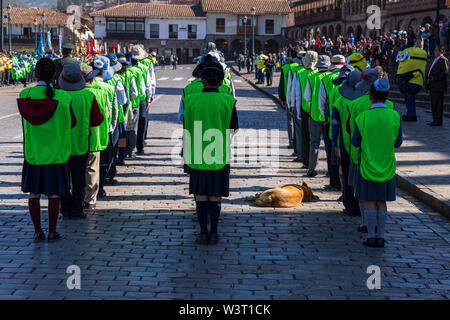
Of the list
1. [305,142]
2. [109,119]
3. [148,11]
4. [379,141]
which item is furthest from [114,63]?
[148,11]

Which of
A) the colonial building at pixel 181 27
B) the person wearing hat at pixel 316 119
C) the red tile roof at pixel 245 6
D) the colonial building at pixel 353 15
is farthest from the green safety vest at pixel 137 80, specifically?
Result: the red tile roof at pixel 245 6

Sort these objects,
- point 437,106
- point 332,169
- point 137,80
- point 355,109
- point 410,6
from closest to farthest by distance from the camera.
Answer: point 355,109 < point 332,169 < point 137,80 < point 437,106 < point 410,6

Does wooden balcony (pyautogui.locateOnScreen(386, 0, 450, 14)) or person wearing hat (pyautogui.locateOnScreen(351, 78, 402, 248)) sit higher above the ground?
wooden balcony (pyautogui.locateOnScreen(386, 0, 450, 14))

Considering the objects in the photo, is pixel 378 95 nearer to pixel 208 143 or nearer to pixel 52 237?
pixel 208 143

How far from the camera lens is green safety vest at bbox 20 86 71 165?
6.39m

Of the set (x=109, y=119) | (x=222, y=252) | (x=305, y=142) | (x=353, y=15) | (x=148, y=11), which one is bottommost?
(x=222, y=252)

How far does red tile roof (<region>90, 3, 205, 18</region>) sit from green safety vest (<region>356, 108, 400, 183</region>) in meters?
78.8

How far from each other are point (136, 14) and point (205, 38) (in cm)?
900

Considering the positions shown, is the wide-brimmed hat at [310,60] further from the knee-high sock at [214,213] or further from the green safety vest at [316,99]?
the knee-high sock at [214,213]

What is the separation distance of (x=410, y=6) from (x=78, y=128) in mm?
41377

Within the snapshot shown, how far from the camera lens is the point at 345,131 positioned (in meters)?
7.32

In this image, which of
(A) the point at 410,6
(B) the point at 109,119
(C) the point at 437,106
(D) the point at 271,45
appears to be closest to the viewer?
(B) the point at 109,119

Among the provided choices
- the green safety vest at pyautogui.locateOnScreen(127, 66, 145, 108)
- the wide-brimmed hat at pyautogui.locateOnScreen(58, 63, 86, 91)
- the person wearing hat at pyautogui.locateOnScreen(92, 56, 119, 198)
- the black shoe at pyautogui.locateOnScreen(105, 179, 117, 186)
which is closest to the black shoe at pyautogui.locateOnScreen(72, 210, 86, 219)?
the person wearing hat at pyautogui.locateOnScreen(92, 56, 119, 198)

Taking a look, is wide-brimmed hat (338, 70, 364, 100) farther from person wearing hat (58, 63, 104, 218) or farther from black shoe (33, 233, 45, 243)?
black shoe (33, 233, 45, 243)
